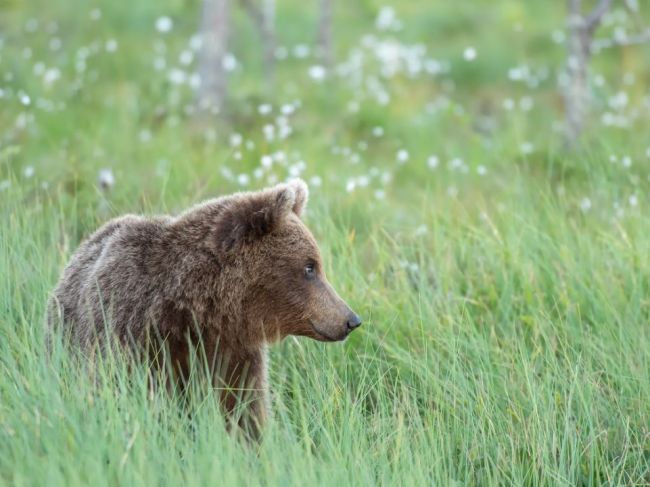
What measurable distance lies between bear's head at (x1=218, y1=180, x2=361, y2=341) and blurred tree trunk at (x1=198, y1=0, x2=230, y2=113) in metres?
5.91

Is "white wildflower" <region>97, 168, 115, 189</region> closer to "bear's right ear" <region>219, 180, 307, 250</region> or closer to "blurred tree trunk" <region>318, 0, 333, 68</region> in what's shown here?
"bear's right ear" <region>219, 180, 307, 250</region>

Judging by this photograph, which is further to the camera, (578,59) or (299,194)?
(578,59)

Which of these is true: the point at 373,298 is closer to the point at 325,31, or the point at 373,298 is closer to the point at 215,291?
the point at 215,291

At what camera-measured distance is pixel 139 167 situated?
8.13m

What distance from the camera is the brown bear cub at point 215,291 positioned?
4.29 metres

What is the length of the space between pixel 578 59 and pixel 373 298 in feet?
16.2

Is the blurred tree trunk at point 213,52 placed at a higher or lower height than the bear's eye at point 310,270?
higher

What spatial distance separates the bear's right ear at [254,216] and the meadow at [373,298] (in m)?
0.65

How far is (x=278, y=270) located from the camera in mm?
4566

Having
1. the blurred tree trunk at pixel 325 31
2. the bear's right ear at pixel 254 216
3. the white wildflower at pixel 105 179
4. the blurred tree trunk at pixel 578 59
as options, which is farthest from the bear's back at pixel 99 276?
the blurred tree trunk at pixel 325 31

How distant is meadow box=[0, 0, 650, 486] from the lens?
3.70 metres

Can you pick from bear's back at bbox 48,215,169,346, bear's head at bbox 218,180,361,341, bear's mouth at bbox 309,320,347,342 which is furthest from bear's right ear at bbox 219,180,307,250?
bear's mouth at bbox 309,320,347,342

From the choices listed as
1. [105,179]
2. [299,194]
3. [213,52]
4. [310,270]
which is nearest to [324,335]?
[310,270]

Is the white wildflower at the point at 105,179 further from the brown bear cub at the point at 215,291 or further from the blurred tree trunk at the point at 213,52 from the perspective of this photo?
the blurred tree trunk at the point at 213,52
